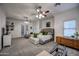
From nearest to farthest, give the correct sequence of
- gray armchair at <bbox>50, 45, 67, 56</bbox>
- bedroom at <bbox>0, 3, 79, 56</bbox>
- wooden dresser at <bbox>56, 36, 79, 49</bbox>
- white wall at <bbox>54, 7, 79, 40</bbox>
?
gray armchair at <bbox>50, 45, 67, 56</bbox> < bedroom at <bbox>0, 3, 79, 56</bbox> < white wall at <bbox>54, 7, 79, 40</bbox> < wooden dresser at <bbox>56, 36, 79, 49</bbox>

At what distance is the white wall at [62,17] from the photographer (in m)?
1.89

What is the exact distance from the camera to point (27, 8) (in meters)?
1.79

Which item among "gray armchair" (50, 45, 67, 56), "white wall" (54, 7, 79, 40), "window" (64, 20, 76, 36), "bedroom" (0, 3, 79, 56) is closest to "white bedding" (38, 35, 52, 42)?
"bedroom" (0, 3, 79, 56)

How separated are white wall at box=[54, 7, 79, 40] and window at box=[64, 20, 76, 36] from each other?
98 mm

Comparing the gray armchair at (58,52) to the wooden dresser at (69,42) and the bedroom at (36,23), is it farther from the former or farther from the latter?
the wooden dresser at (69,42)

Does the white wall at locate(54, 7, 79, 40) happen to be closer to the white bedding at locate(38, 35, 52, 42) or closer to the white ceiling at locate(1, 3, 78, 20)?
the white ceiling at locate(1, 3, 78, 20)

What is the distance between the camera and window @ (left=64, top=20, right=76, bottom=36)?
196 cm

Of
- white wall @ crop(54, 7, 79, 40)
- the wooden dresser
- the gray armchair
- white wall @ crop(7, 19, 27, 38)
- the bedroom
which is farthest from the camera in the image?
the wooden dresser

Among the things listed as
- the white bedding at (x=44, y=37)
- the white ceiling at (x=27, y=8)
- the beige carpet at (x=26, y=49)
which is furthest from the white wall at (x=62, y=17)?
the beige carpet at (x=26, y=49)

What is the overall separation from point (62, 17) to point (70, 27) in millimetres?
397

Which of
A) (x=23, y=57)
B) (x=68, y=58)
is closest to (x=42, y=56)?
(x=23, y=57)

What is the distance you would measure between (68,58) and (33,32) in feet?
3.84

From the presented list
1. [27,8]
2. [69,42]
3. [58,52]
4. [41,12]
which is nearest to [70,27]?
[69,42]

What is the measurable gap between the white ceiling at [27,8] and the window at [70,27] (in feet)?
1.53
